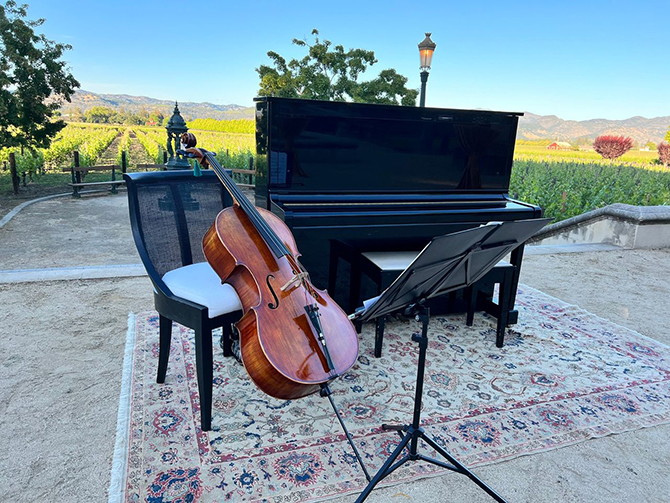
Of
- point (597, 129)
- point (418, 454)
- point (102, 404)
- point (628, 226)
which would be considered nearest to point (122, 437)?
point (102, 404)

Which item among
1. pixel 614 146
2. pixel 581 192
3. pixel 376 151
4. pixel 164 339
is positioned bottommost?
pixel 164 339

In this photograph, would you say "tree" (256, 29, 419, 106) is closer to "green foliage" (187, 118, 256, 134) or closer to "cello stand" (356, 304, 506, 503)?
"cello stand" (356, 304, 506, 503)

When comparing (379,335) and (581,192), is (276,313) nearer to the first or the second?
(379,335)

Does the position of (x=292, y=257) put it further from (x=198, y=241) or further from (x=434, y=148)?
(x=434, y=148)

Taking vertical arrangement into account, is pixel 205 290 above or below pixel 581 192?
above

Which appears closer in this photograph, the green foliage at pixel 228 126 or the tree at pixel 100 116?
the green foliage at pixel 228 126

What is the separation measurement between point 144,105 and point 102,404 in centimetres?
11581

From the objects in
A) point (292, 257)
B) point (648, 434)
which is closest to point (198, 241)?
point (292, 257)

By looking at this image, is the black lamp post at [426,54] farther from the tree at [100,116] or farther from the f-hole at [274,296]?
the tree at [100,116]

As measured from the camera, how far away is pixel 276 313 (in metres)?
1.81

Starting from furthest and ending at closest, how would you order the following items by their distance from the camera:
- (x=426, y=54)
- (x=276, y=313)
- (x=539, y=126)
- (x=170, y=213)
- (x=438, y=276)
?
(x=539, y=126)
(x=426, y=54)
(x=170, y=213)
(x=276, y=313)
(x=438, y=276)

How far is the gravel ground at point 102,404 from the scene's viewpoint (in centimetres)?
183

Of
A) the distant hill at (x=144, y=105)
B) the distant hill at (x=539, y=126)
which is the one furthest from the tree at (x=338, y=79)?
the distant hill at (x=539, y=126)

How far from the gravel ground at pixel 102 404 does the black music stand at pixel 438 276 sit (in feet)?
0.45
